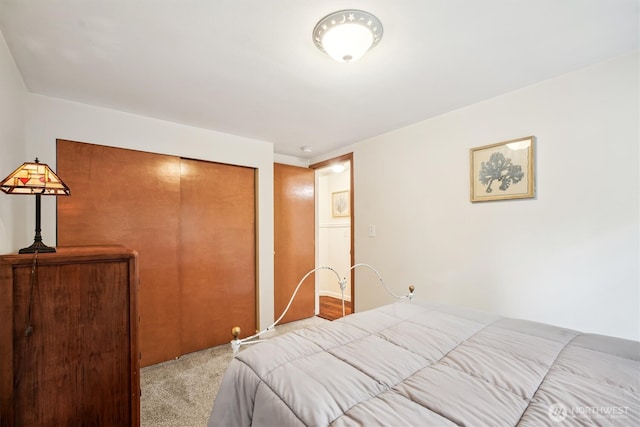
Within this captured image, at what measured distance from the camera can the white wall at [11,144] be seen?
4.90 ft

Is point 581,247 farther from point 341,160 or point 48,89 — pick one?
point 48,89

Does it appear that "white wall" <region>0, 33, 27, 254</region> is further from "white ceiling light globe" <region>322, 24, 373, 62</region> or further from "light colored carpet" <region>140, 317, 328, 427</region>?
"white ceiling light globe" <region>322, 24, 373, 62</region>

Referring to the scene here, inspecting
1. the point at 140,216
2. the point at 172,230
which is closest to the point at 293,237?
the point at 172,230

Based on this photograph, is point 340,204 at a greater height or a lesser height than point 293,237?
greater

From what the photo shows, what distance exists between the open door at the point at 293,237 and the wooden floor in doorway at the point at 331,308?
0.75 feet

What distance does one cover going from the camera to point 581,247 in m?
1.84

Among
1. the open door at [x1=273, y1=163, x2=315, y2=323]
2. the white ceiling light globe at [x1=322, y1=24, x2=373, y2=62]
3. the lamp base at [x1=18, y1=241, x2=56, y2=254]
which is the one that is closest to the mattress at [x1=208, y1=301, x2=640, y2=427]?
the lamp base at [x1=18, y1=241, x2=56, y2=254]

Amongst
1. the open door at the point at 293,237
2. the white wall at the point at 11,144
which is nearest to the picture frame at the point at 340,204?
the open door at the point at 293,237

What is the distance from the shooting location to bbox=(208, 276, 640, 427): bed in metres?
0.84

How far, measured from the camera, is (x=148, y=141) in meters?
2.58

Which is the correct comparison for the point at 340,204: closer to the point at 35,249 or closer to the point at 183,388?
the point at 183,388

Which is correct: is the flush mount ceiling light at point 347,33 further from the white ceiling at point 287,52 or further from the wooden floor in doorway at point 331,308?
the wooden floor in doorway at point 331,308

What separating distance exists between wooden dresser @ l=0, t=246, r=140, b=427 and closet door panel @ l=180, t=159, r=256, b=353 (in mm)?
1401

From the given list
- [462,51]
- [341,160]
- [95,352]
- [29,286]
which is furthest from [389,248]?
[29,286]
